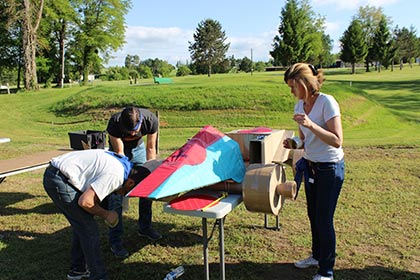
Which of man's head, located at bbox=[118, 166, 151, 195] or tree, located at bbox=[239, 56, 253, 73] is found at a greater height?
tree, located at bbox=[239, 56, 253, 73]

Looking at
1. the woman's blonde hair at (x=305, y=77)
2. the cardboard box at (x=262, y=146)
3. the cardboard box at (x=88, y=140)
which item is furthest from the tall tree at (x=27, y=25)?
the woman's blonde hair at (x=305, y=77)

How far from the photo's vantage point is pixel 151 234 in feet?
13.4

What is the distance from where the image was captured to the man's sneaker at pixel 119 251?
366 cm

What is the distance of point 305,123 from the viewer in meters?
2.48

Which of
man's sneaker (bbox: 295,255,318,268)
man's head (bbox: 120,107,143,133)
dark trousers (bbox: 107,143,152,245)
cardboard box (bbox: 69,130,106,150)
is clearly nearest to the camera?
man's head (bbox: 120,107,143,133)

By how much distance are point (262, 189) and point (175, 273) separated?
47.8 inches

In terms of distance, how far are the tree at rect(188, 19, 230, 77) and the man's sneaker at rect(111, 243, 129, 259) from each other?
63.6m

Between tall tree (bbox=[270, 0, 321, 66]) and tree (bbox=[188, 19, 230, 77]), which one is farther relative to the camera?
tree (bbox=[188, 19, 230, 77])

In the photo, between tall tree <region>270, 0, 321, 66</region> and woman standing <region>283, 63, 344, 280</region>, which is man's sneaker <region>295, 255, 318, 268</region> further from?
tall tree <region>270, 0, 321, 66</region>

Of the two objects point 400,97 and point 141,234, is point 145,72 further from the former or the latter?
point 141,234

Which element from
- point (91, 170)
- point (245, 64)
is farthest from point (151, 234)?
point (245, 64)

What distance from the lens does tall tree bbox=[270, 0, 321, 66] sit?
123ft

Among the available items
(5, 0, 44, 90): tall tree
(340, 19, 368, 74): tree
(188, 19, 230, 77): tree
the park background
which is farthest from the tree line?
(188, 19, 230, 77): tree

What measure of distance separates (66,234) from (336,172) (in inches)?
123
